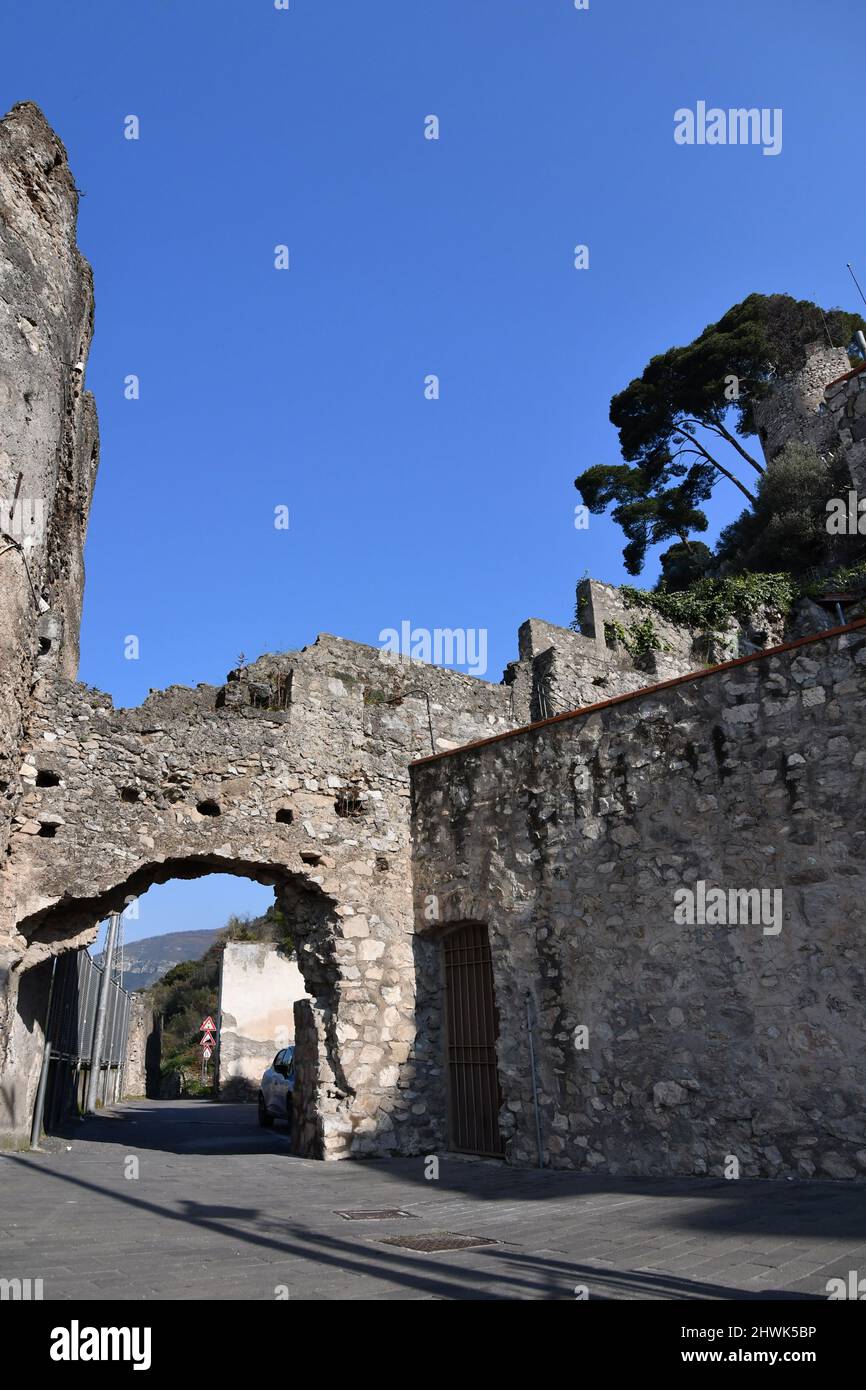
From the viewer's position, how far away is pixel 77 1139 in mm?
11414

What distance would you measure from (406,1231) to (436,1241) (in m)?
0.45

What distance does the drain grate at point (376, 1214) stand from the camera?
6.15 m

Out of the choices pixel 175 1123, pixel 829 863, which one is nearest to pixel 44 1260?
pixel 829 863

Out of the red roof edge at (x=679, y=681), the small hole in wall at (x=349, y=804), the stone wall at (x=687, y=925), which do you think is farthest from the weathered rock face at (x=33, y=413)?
the stone wall at (x=687, y=925)

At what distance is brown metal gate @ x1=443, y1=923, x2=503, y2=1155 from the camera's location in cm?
973

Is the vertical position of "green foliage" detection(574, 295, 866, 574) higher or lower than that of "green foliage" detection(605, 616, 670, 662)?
higher

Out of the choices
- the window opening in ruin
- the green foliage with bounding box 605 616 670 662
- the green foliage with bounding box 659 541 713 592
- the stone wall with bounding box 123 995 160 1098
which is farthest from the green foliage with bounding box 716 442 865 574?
the stone wall with bounding box 123 995 160 1098

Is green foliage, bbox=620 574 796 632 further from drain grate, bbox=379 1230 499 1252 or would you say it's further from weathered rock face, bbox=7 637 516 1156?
drain grate, bbox=379 1230 499 1252

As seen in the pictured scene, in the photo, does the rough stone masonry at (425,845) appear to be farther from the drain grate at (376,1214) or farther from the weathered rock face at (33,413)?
the drain grate at (376,1214)

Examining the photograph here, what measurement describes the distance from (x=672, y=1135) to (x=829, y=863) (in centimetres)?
275

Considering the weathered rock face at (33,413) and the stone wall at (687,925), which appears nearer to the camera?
the stone wall at (687,925)

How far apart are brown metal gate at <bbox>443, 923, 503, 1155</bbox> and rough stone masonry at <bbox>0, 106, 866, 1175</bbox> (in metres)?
0.25

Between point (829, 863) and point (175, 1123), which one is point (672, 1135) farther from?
point (175, 1123)

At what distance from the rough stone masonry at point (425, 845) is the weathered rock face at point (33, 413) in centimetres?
4
